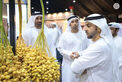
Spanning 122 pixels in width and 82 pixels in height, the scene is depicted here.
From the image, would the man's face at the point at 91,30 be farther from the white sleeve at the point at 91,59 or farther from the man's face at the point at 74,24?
the man's face at the point at 74,24

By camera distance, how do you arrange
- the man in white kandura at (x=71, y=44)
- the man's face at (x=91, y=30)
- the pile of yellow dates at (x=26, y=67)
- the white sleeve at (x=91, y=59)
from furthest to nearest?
1. the man in white kandura at (x=71, y=44)
2. the man's face at (x=91, y=30)
3. the white sleeve at (x=91, y=59)
4. the pile of yellow dates at (x=26, y=67)

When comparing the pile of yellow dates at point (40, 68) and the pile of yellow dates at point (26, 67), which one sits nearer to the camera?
the pile of yellow dates at point (26, 67)

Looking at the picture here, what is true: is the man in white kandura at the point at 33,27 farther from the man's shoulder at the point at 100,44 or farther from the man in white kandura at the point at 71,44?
the man's shoulder at the point at 100,44

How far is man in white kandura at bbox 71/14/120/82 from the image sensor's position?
6.23 ft

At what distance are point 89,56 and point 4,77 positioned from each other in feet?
4.48

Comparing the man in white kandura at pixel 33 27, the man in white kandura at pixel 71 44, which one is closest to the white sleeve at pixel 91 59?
the man in white kandura at pixel 33 27

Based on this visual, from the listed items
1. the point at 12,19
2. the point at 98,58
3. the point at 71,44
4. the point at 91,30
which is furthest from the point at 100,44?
the point at 71,44

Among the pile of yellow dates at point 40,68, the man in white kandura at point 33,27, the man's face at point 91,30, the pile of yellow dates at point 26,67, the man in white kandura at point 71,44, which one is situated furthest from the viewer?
the man in white kandura at point 71,44

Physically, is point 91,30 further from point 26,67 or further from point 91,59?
point 26,67

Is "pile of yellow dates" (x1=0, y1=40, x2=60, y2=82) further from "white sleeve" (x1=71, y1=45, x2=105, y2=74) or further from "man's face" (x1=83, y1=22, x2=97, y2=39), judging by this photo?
"man's face" (x1=83, y1=22, x2=97, y2=39)

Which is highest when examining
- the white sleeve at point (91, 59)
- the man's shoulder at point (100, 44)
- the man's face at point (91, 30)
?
the man's face at point (91, 30)

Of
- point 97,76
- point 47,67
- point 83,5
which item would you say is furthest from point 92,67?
point 83,5

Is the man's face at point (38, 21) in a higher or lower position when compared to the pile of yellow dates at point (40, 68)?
higher

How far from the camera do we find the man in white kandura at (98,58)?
1.90 metres
